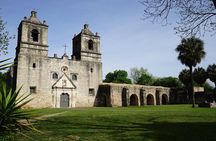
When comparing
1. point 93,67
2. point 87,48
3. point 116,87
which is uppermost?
point 87,48

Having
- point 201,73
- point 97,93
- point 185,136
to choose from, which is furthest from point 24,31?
point 201,73

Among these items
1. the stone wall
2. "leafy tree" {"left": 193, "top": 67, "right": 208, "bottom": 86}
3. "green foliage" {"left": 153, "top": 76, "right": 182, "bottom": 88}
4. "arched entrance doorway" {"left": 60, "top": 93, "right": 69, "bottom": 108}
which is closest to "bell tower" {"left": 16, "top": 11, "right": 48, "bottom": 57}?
"arched entrance doorway" {"left": 60, "top": 93, "right": 69, "bottom": 108}

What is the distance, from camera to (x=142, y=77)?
75.0m

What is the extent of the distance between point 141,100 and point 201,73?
822 inches

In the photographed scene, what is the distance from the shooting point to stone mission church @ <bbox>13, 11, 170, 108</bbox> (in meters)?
31.8

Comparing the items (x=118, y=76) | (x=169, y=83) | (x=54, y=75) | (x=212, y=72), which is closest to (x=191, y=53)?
(x=54, y=75)

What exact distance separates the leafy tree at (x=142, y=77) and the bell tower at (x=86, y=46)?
36987 mm

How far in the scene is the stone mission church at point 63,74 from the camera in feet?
104

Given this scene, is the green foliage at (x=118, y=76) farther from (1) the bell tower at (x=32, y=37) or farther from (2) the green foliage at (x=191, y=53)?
(1) the bell tower at (x=32, y=37)

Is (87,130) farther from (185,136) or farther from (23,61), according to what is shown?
(23,61)

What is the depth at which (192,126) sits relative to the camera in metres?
11.6

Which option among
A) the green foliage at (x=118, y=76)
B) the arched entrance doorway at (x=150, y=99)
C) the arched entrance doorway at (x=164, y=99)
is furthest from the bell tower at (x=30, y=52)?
the green foliage at (x=118, y=76)

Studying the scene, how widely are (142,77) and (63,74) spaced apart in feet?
141

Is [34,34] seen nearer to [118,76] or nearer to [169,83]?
[118,76]
